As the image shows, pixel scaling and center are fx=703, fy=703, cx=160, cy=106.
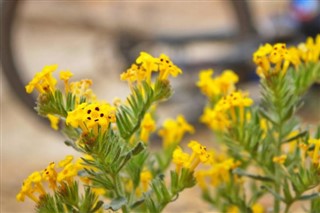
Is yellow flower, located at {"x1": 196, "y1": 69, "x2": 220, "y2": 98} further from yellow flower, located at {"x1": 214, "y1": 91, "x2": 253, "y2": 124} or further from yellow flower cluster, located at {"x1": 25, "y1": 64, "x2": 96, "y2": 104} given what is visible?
yellow flower cluster, located at {"x1": 25, "y1": 64, "x2": 96, "y2": 104}

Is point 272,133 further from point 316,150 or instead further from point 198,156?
point 198,156

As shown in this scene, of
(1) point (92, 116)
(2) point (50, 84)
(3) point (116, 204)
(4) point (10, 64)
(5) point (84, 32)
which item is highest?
(5) point (84, 32)

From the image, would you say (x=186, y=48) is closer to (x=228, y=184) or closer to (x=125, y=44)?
(x=125, y=44)

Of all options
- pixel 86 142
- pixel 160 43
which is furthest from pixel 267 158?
pixel 160 43

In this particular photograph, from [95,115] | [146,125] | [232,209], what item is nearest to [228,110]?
[146,125]

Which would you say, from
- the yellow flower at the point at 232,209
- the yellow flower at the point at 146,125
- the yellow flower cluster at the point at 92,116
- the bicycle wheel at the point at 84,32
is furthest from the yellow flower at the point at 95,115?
the bicycle wheel at the point at 84,32

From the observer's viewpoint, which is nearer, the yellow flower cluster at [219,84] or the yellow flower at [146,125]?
the yellow flower at [146,125]

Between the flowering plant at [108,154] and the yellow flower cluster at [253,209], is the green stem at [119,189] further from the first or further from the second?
the yellow flower cluster at [253,209]
